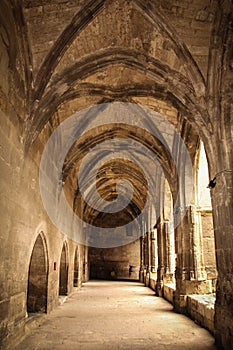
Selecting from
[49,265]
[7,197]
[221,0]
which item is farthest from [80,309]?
[221,0]

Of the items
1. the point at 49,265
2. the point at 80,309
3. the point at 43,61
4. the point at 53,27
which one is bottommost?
the point at 80,309

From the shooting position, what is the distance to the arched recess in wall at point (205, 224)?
775cm

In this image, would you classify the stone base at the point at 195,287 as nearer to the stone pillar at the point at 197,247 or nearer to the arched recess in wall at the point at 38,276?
the stone pillar at the point at 197,247

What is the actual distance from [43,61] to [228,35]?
315cm

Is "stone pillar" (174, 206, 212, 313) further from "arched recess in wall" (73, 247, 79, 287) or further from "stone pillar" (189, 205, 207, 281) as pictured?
"arched recess in wall" (73, 247, 79, 287)

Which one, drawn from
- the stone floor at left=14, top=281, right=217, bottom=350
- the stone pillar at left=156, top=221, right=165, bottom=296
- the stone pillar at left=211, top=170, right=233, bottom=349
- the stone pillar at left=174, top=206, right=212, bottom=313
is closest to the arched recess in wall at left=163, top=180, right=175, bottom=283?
the stone pillar at left=156, top=221, right=165, bottom=296

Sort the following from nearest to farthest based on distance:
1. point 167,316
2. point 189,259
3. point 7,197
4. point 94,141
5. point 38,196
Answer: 1. point 7,197
2. point 38,196
3. point 167,316
4. point 189,259
5. point 94,141

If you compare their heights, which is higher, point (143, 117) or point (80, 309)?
point (143, 117)

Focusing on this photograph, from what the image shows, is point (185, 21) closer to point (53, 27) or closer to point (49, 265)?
point (53, 27)

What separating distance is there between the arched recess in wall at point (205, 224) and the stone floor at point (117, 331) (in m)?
1.38

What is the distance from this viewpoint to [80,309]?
8242 mm

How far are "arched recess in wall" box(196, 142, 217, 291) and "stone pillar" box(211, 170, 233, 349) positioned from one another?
2.86m

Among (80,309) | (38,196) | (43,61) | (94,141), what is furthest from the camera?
(94,141)

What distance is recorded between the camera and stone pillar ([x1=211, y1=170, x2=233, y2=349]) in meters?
4.61
